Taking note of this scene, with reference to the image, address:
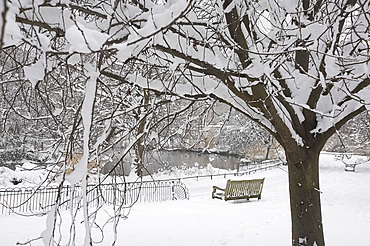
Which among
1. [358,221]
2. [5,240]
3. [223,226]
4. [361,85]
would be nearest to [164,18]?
[361,85]

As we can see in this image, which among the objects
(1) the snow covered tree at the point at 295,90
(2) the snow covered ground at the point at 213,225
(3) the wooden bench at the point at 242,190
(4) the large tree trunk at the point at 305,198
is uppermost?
(1) the snow covered tree at the point at 295,90

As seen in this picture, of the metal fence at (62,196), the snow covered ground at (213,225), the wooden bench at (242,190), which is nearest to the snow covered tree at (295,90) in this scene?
the metal fence at (62,196)

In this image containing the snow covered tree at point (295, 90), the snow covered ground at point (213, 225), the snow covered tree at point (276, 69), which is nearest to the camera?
the snow covered tree at point (276, 69)

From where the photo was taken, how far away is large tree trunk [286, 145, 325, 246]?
140 inches

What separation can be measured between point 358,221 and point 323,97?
5.88 meters

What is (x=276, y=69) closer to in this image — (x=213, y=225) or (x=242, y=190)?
(x=213, y=225)

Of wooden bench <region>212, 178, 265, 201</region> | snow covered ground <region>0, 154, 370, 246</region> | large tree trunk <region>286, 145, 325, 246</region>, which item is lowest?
snow covered ground <region>0, 154, 370, 246</region>

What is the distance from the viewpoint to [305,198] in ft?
11.8

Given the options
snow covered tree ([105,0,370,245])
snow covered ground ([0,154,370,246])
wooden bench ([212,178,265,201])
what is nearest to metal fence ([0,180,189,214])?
snow covered ground ([0,154,370,246])

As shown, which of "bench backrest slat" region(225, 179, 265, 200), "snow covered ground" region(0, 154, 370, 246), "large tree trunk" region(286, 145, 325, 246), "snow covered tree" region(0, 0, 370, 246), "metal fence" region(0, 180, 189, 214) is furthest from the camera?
"bench backrest slat" region(225, 179, 265, 200)

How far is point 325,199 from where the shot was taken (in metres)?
11.4

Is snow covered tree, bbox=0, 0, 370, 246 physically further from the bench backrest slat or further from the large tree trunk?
the bench backrest slat

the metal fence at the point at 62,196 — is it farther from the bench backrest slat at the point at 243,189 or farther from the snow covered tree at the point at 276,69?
the snow covered tree at the point at 276,69

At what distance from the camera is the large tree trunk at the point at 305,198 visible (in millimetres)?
3551
